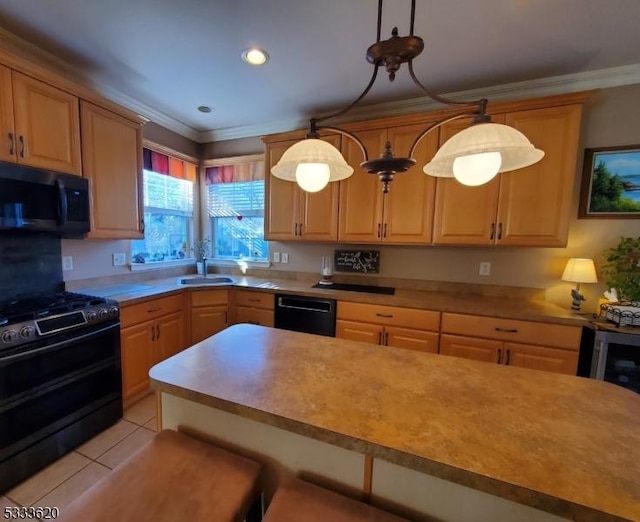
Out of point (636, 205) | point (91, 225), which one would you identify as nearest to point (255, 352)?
point (91, 225)

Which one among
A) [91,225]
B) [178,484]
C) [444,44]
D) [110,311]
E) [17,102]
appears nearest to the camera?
[178,484]

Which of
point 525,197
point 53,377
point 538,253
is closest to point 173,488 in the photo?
point 53,377

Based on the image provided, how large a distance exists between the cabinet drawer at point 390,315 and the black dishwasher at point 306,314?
0.11 m

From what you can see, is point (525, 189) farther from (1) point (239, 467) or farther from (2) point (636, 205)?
(1) point (239, 467)

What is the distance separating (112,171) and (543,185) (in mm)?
3390

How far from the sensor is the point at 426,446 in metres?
0.74

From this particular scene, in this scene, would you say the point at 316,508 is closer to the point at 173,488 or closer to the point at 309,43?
the point at 173,488

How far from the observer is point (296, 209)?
9.80 ft

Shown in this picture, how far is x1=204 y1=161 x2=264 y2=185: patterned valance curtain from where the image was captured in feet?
11.1

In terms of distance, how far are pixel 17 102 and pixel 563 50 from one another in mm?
3505

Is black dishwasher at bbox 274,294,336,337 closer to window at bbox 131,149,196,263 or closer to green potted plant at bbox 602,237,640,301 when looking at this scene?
window at bbox 131,149,196,263

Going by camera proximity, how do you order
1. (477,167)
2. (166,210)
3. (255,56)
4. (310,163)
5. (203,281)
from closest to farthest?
(477,167), (310,163), (255,56), (203,281), (166,210)

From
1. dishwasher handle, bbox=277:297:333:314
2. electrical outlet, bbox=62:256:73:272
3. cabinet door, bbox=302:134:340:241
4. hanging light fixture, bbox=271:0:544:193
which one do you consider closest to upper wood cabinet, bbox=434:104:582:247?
cabinet door, bbox=302:134:340:241

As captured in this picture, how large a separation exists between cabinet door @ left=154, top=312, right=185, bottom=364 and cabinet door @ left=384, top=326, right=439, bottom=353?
1.92 meters
